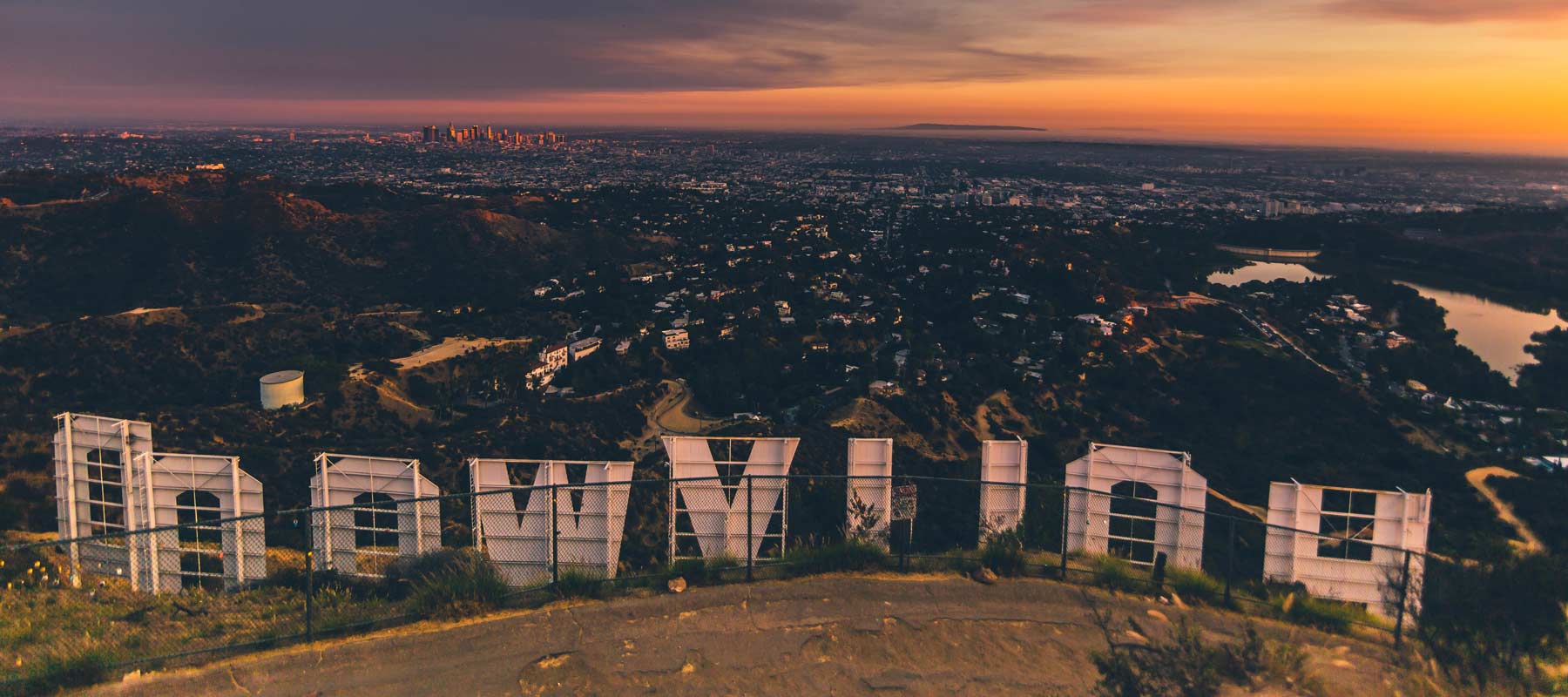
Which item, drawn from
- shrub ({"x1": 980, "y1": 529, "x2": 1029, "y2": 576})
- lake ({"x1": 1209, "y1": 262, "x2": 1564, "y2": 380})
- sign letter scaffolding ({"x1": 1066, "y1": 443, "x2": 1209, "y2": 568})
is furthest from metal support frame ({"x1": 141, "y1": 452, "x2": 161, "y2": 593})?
lake ({"x1": 1209, "y1": 262, "x2": 1564, "y2": 380})

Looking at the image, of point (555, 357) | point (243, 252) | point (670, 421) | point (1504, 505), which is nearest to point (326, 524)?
point (670, 421)

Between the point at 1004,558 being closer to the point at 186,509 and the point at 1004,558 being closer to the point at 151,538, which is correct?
the point at 151,538

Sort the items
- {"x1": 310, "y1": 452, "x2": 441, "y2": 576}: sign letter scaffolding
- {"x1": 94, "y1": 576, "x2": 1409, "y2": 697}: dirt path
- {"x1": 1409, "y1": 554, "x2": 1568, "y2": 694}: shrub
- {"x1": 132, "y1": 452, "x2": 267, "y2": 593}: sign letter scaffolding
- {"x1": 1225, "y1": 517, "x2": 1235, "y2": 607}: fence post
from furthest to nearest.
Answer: {"x1": 132, "y1": 452, "x2": 267, "y2": 593}: sign letter scaffolding < {"x1": 310, "y1": 452, "x2": 441, "y2": 576}: sign letter scaffolding < {"x1": 1225, "y1": 517, "x2": 1235, "y2": 607}: fence post < {"x1": 1409, "y1": 554, "x2": 1568, "y2": 694}: shrub < {"x1": 94, "y1": 576, "x2": 1409, "y2": 697}: dirt path

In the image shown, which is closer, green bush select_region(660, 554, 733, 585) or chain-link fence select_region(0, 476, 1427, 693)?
chain-link fence select_region(0, 476, 1427, 693)

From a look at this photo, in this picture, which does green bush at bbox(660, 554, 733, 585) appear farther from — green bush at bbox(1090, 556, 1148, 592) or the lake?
the lake

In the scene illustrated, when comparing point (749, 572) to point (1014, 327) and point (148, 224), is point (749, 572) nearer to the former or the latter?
point (1014, 327)

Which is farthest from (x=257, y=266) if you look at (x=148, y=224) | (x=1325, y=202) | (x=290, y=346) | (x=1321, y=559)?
(x=1325, y=202)
